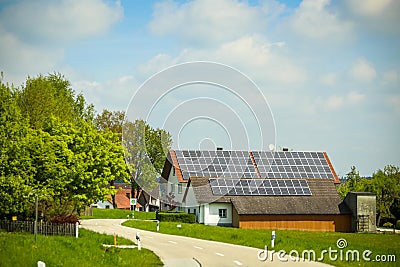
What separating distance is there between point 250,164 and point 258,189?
601 centimetres

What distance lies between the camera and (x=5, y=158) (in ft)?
108

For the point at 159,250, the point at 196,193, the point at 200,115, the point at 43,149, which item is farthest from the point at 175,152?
the point at 159,250

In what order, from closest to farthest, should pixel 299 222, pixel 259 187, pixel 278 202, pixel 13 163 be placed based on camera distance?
1. pixel 13 163
2. pixel 299 222
3. pixel 278 202
4. pixel 259 187

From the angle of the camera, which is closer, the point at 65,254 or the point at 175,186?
the point at 65,254

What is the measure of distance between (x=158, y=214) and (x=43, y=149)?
866 inches

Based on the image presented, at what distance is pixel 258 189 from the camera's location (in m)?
56.1

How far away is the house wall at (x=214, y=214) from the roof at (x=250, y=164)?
411 cm

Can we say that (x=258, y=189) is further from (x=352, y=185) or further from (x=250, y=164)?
(x=352, y=185)

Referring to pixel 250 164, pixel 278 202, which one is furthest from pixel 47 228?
pixel 250 164

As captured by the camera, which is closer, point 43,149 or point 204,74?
point 43,149

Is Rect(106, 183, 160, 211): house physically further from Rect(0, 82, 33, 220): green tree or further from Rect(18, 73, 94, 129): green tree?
Rect(0, 82, 33, 220): green tree

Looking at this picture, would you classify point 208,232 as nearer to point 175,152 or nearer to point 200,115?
point 200,115

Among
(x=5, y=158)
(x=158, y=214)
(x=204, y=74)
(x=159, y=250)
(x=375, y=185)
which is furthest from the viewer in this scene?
(x=375, y=185)

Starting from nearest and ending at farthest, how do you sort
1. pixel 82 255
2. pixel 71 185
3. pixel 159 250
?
pixel 82 255
pixel 159 250
pixel 71 185
